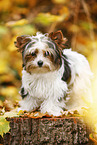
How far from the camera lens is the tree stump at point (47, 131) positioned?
4555 millimetres

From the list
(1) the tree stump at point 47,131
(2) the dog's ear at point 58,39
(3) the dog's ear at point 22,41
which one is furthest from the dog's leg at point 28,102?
(2) the dog's ear at point 58,39

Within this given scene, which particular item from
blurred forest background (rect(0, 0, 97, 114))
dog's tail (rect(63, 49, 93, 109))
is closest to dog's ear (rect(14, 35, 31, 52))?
dog's tail (rect(63, 49, 93, 109))

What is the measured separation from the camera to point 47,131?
4555mm

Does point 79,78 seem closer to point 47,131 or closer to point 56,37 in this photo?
point 56,37

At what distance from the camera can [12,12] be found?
10.8 metres

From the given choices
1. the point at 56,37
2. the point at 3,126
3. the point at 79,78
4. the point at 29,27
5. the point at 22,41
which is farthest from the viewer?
the point at 29,27

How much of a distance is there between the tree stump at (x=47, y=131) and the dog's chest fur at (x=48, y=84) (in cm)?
51

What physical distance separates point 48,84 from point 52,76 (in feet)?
0.51

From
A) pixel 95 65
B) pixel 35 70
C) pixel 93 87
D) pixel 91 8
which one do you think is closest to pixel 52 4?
pixel 91 8

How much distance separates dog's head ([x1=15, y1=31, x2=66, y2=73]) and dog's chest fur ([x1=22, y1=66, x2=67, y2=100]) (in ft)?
0.53

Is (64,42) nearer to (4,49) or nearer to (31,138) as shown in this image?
(31,138)

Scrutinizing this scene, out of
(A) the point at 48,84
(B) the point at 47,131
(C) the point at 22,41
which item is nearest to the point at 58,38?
(C) the point at 22,41

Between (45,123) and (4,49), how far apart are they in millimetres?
6404

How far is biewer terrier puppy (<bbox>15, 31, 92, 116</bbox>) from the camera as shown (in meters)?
4.65
